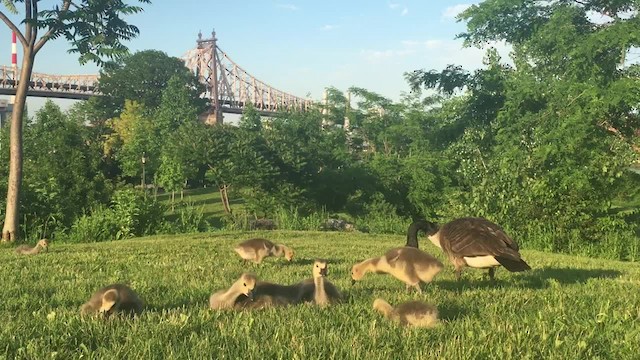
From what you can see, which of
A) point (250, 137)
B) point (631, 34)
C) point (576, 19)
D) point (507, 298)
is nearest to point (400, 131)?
point (250, 137)

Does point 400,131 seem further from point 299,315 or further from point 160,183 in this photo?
point 299,315

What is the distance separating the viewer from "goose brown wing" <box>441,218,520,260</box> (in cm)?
727

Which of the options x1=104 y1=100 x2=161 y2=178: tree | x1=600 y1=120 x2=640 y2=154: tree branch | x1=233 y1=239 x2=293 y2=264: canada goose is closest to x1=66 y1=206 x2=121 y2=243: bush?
x1=233 y1=239 x2=293 y2=264: canada goose

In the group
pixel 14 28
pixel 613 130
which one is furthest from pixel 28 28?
pixel 613 130

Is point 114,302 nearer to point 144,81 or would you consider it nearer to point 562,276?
point 562,276

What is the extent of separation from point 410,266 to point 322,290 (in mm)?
1394

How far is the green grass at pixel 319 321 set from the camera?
163 inches

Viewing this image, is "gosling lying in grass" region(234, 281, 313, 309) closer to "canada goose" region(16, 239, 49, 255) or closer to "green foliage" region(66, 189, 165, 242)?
"canada goose" region(16, 239, 49, 255)

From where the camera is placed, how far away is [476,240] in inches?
296

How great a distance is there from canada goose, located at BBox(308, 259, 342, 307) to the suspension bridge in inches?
4161

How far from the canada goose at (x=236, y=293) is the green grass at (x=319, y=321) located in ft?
0.62

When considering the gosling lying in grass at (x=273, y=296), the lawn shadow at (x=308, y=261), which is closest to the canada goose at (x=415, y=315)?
the gosling lying in grass at (x=273, y=296)

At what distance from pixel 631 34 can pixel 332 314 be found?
25601 mm

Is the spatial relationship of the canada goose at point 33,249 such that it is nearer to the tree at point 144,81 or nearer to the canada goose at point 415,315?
the canada goose at point 415,315
